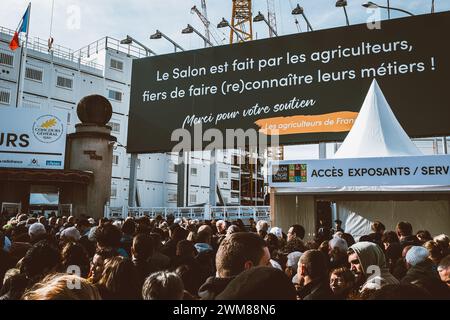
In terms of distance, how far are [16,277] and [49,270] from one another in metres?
0.49

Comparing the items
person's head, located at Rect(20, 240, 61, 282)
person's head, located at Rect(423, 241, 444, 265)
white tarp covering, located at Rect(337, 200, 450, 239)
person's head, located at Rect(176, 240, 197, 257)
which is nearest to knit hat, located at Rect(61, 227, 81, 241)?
person's head, located at Rect(176, 240, 197, 257)

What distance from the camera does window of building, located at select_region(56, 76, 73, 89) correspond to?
37.5 meters

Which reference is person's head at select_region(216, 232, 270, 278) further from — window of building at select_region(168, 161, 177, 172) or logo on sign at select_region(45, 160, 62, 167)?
window of building at select_region(168, 161, 177, 172)

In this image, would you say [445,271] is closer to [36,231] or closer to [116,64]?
[36,231]

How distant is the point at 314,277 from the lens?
3.59m

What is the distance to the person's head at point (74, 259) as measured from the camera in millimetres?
4625

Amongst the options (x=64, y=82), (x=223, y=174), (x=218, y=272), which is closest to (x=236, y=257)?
(x=218, y=272)

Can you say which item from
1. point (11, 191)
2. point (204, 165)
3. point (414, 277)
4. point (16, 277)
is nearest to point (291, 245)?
point (414, 277)

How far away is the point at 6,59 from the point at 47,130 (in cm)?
1506

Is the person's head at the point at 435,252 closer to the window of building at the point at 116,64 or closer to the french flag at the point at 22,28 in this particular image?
the french flag at the point at 22,28

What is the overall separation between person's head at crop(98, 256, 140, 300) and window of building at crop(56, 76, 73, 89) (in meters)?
37.3

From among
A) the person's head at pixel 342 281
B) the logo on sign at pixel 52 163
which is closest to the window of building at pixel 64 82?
the logo on sign at pixel 52 163

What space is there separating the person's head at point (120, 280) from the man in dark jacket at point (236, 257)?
868mm

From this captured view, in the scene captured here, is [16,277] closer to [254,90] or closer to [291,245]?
[291,245]
